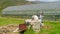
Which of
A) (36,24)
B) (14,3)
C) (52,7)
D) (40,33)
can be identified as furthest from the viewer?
(14,3)

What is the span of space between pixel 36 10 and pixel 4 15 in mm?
5613

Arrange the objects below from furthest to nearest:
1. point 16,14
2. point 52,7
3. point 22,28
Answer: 1. point 16,14
2. point 52,7
3. point 22,28

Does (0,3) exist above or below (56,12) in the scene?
above

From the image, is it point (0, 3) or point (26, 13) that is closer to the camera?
point (26, 13)

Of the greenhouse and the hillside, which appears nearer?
the greenhouse

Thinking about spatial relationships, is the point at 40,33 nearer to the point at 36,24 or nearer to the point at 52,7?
the point at 36,24

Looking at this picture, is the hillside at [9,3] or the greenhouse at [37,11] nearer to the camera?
the greenhouse at [37,11]

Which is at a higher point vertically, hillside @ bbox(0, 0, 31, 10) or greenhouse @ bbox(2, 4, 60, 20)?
hillside @ bbox(0, 0, 31, 10)

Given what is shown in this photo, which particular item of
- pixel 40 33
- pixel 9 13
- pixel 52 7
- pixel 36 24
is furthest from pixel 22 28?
pixel 9 13

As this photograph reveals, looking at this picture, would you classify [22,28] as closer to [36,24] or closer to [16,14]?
[36,24]

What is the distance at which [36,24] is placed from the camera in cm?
875

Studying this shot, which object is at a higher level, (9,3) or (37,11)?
(9,3)

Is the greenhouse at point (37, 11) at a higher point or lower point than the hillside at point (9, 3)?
lower

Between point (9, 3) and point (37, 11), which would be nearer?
point (37, 11)
